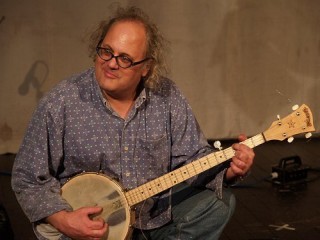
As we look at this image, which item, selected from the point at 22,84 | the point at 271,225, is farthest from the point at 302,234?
the point at 22,84

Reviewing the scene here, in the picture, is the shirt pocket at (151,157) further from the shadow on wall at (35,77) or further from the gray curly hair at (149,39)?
the shadow on wall at (35,77)

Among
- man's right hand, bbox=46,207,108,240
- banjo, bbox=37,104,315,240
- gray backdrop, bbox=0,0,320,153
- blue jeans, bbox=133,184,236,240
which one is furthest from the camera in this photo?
gray backdrop, bbox=0,0,320,153

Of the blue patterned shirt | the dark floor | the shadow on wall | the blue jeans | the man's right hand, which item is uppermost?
the shadow on wall

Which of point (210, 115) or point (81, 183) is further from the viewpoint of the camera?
point (210, 115)

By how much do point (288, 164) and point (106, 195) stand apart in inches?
81.3

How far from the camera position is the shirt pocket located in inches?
84.3

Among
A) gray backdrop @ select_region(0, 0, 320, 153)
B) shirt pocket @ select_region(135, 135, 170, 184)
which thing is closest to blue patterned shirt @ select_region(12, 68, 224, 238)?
shirt pocket @ select_region(135, 135, 170, 184)

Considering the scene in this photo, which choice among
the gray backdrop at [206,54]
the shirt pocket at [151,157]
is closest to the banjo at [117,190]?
the shirt pocket at [151,157]

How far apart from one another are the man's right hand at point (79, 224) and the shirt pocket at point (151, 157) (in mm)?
305

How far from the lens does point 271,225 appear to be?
298 cm

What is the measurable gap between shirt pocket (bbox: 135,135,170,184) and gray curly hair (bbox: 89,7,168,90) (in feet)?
0.74

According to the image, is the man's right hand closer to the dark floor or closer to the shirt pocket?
the shirt pocket

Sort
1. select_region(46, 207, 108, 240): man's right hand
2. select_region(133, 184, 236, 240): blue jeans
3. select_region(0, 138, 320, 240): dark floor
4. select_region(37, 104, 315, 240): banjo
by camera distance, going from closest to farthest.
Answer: select_region(46, 207, 108, 240): man's right hand
select_region(37, 104, 315, 240): banjo
select_region(133, 184, 236, 240): blue jeans
select_region(0, 138, 320, 240): dark floor

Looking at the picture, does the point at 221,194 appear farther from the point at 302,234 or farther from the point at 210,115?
the point at 210,115
